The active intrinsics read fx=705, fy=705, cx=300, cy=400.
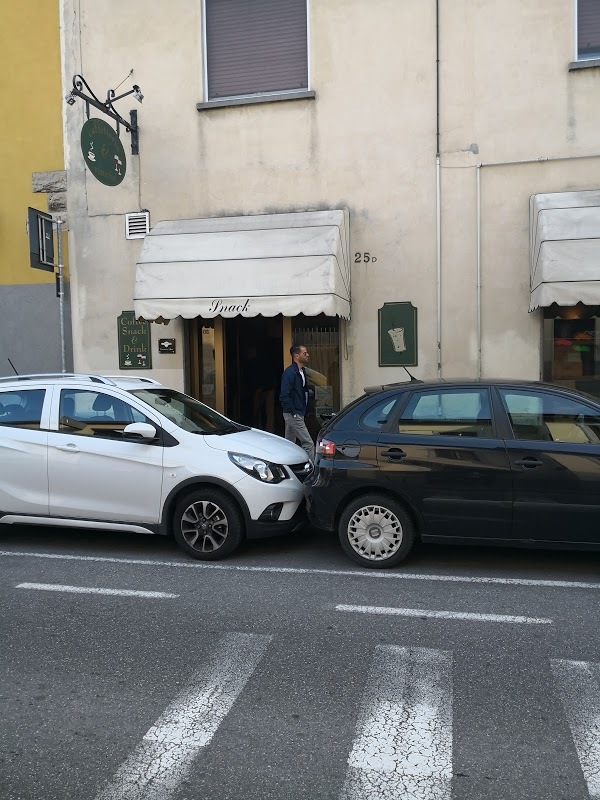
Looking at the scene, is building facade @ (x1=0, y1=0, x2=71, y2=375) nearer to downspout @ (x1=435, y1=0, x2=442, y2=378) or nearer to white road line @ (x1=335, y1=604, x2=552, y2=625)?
downspout @ (x1=435, y1=0, x2=442, y2=378)

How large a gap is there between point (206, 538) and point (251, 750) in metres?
3.22

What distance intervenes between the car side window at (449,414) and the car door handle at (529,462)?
0.33m

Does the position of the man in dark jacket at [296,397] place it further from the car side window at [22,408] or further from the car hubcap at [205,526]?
the car side window at [22,408]

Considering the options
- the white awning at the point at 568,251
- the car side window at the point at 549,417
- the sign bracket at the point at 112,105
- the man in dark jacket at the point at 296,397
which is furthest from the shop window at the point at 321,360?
the car side window at the point at 549,417

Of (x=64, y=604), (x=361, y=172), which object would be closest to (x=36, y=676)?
(x=64, y=604)

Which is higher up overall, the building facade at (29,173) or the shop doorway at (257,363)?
the building facade at (29,173)

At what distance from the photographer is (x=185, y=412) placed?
7.30 metres

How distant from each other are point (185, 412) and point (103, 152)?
4951mm

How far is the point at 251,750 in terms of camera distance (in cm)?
322

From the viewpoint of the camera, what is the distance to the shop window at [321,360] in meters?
10.7

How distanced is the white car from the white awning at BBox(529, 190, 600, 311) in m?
4.15

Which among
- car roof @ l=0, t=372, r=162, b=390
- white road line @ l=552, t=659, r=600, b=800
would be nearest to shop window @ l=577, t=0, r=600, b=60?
car roof @ l=0, t=372, r=162, b=390

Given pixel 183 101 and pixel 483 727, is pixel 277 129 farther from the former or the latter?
pixel 483 727

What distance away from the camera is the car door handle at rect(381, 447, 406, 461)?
6.01m
